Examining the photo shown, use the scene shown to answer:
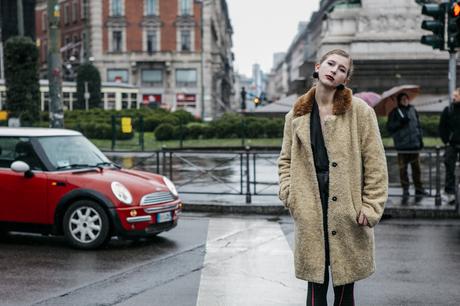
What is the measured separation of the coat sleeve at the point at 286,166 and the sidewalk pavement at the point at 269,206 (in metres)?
7.17

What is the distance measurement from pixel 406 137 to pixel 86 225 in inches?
268

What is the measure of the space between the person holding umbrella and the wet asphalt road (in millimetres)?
2937

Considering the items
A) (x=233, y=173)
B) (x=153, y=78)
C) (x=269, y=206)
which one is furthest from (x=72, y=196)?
(x=153, y=78)

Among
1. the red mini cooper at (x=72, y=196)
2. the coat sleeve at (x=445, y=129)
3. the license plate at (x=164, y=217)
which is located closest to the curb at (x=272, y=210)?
the coat sleeve at (x=445, y=129)

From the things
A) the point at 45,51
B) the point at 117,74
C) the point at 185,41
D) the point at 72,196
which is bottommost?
the point at 72,196

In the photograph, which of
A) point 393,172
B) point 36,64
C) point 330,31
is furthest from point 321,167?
A: point 330,31

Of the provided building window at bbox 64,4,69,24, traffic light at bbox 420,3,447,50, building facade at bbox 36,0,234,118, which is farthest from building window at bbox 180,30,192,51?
traffic light at bbox 420,3,447,50

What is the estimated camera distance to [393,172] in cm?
1764

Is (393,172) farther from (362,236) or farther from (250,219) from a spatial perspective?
(362,236)

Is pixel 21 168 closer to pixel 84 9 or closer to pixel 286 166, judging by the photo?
pixel 286 166

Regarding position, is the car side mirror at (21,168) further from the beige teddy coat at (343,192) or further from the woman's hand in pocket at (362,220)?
the woman's hand in pocket at (362,220)

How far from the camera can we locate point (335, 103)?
411cm

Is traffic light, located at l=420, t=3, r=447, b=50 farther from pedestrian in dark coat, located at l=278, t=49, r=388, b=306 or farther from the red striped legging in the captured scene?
the red striped legging

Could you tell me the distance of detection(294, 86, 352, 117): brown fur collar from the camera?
4082 mm
